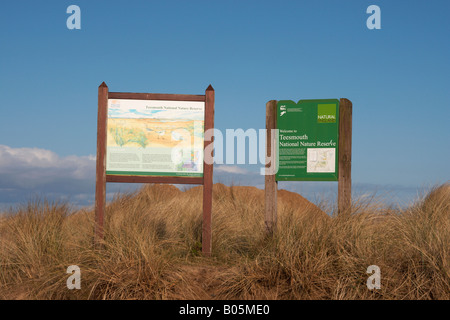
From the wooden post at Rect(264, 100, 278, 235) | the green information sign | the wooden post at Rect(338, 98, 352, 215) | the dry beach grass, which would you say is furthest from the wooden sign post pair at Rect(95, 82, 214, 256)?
the wooden post at Rect(338, 98, 352, 215)

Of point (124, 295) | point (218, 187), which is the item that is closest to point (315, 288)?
point (124, 295)

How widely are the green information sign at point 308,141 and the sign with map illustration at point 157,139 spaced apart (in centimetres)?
177

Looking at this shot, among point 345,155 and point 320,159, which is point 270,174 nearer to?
point 320,159

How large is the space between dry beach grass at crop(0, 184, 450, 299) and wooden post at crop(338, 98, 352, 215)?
1.69 ft

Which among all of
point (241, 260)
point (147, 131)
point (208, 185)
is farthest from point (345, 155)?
point (147, 131)

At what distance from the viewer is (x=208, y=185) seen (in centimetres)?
829

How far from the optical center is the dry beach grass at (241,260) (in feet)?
19.5

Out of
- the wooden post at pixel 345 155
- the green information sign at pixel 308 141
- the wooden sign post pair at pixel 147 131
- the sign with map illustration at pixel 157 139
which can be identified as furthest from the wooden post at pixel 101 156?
the wooden post at pixel 345 155

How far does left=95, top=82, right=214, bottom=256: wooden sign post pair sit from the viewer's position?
8305mm

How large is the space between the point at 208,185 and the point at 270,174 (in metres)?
1.41

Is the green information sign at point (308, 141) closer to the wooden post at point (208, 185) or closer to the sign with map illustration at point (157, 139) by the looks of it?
the wooden post at point (208, 185)
